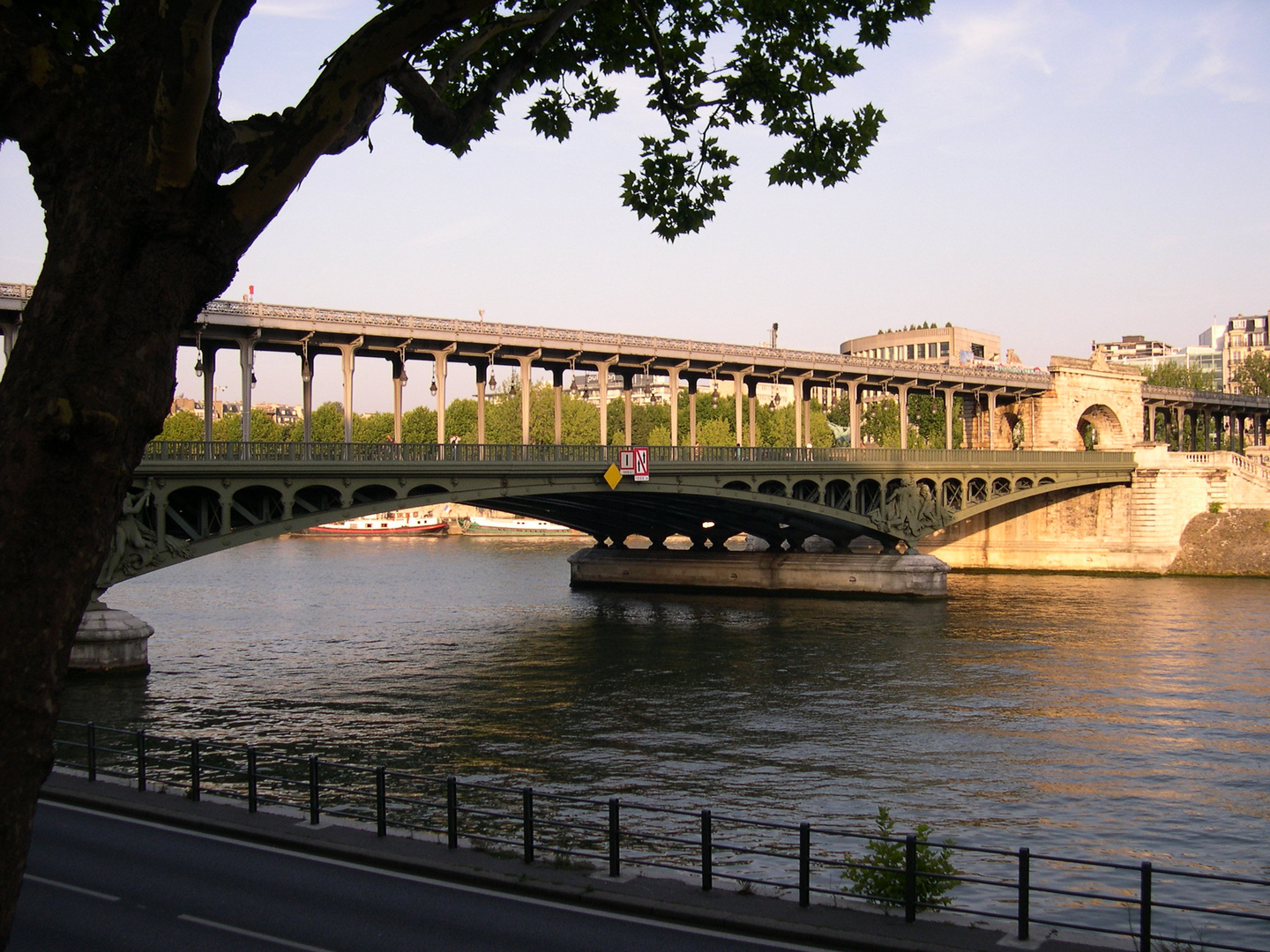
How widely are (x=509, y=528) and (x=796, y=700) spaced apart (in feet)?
320

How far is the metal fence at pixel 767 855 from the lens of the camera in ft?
40.7

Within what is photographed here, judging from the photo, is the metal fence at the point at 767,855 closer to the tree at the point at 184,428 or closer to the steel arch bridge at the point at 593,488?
the steel arch bridge at the point at 593,488

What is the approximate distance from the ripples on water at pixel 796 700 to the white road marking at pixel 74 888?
1112cm

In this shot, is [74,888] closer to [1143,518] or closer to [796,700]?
[796,700]

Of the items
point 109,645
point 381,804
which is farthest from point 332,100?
point 109,645

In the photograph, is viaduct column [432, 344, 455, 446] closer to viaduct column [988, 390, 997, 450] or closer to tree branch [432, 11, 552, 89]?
tree branch [432, 11, 552, 89]

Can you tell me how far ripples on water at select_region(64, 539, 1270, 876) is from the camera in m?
23.2

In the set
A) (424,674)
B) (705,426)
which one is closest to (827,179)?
(424,674)

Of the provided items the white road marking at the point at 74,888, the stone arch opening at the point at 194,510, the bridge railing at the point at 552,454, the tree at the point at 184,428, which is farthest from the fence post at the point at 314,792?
the tree at the point at 184,428

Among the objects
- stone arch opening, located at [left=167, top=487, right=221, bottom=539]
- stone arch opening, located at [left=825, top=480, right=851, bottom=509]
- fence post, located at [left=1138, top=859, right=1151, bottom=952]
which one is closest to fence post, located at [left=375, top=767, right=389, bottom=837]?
fence post, located at [left=1138, top=859, right=1151, bottom=952]

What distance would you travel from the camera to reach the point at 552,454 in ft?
160

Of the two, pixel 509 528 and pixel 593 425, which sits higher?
pixel 593 425

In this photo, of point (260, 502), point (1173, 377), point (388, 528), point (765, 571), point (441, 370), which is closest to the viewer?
point (260, 502)

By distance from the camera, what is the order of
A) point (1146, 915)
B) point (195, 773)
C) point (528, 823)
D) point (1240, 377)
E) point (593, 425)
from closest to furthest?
point (1146, 915) → point (528, 823) → point (195, 773) → point (593, 425) → point (1240, 377)
